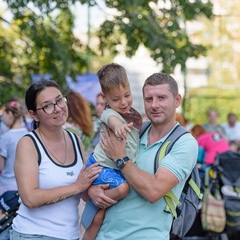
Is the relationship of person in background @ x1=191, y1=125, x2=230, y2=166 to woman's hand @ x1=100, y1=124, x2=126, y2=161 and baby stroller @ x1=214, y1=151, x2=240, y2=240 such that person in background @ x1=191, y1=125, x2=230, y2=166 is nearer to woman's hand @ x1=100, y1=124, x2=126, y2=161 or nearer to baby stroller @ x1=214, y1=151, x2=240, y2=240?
baby stroller @ x1=214, y1=151, x2=240, y2=240

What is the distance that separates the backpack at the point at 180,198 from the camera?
389cm

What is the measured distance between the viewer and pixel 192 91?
21969 millimetres

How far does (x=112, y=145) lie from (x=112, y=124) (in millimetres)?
118

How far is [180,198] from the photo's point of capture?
4.13 m

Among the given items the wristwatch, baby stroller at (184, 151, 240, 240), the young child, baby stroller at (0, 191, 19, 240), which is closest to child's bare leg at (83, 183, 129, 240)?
the young child

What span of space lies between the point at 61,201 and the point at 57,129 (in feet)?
1.51

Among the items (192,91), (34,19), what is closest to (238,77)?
(192,91)

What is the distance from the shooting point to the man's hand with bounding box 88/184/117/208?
3.86m

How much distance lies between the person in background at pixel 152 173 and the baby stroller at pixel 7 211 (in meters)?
1.77

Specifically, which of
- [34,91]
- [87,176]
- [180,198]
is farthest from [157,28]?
[87,176]

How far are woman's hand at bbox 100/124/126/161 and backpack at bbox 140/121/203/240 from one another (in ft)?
0.71

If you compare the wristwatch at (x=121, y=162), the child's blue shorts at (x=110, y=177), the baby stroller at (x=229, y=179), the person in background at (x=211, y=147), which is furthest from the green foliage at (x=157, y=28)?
the wristwatch at (x=121, y=162)

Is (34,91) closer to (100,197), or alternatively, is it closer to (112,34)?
(100,197)

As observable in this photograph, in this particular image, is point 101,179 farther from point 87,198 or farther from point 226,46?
point 226,46
